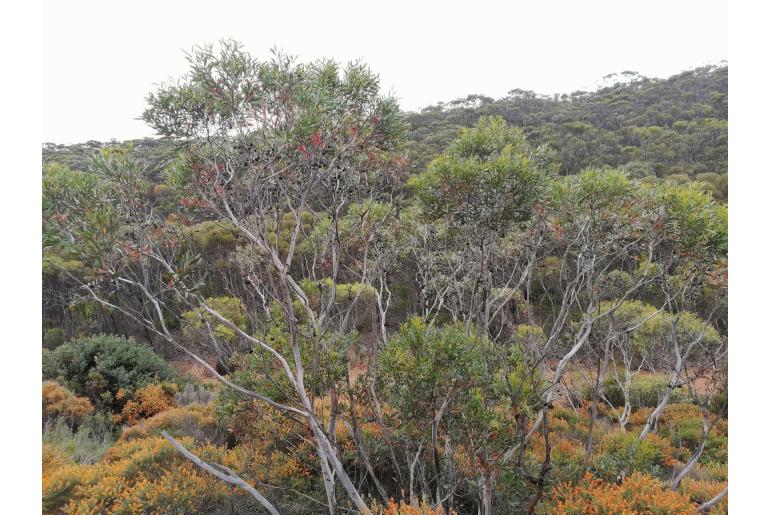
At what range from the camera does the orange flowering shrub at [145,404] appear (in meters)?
11.2

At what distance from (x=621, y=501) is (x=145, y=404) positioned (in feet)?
36.4

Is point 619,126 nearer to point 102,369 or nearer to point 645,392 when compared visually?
point 645,392

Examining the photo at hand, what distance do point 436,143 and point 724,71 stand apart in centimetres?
4333

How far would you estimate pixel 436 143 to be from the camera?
133 ft

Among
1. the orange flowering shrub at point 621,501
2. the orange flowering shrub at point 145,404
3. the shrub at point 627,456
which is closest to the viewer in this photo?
the orange flowering shrub at point 621,501

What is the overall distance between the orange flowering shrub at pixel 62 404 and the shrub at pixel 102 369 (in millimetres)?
876

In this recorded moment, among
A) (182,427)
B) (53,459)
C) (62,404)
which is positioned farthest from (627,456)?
(62,404)

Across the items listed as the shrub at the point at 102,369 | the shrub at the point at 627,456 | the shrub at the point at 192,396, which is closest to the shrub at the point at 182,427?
the shrub at the point at 192,396

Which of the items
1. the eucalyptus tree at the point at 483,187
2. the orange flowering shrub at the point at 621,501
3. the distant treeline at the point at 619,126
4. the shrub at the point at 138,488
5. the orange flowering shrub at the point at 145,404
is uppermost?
the distant treeline at the point at 619,126

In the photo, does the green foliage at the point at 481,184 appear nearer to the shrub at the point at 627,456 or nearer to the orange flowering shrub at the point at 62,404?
the shrub at the point at 627,456

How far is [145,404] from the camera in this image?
11.4 meters

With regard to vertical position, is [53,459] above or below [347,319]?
below

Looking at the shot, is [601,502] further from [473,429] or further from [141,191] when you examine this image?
[141,191]

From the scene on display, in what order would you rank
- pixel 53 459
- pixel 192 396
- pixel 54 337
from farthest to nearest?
pixel 54 337, pixel 192 396, pixel 53 459
